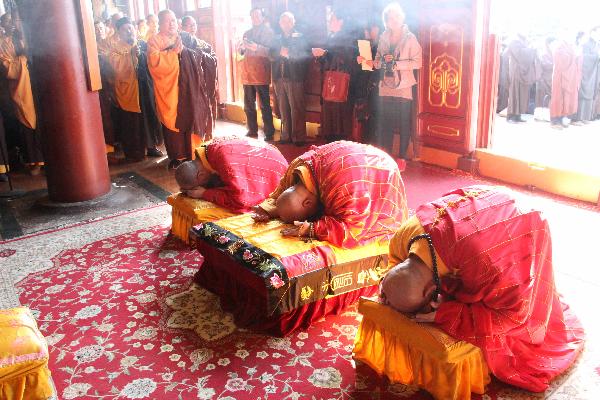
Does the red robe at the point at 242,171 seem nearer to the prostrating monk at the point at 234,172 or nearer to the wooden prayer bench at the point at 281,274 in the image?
the prostrating monk at the point at 234,172

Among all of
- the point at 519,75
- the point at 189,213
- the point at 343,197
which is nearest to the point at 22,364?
the point at 343,197

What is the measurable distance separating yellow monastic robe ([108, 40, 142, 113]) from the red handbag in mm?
2344

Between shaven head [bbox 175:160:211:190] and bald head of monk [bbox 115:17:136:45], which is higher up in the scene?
bald head of monk [bbox 115:17:136:45]

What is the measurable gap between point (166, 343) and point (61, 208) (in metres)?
2.85

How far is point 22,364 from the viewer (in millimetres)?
2160

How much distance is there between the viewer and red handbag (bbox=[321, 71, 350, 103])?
23.0 ft

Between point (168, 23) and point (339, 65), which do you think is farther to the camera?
point (339, 65)

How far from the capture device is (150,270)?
155 inches

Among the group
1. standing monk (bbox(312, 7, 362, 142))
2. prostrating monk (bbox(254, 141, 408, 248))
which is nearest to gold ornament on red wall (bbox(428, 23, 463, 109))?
standing monk (bbox(312, 7, 362, 142))

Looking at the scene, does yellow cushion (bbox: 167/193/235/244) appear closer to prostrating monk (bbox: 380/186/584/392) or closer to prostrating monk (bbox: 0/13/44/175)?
prostrating monk (bbox: 380/186/584/392)

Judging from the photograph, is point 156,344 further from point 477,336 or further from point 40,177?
point 40,177

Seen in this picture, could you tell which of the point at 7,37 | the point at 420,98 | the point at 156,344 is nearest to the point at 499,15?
the point at 420,98

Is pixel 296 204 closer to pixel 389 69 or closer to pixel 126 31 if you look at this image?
pixel 389 69

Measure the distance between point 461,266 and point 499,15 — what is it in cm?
423
